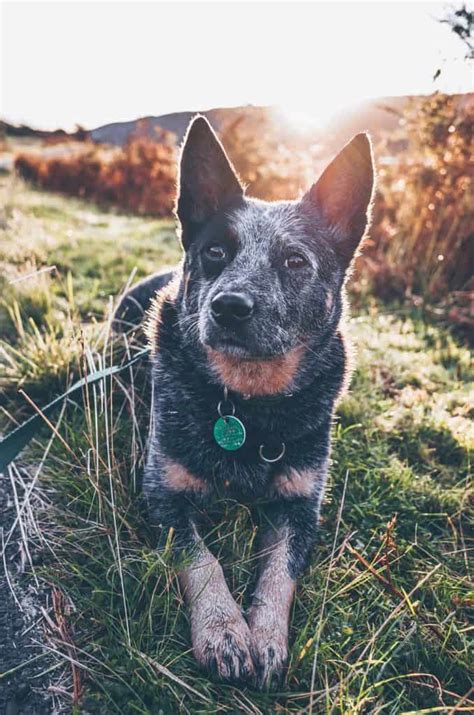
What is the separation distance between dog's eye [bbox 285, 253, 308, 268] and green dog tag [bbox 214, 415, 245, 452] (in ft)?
2.50

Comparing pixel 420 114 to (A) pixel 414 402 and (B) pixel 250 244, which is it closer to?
(A) pixel 414 402

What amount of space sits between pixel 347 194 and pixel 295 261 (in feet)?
1.51

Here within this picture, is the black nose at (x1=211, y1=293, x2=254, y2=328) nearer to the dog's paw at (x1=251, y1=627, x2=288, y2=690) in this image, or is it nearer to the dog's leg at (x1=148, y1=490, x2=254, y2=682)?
the dog's leg at (x1=148, y1=490, x2=254, y2=682)

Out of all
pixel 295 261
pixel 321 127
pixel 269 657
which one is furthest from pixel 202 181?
pixel 321 127

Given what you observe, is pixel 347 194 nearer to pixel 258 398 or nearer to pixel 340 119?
pixel 258 398

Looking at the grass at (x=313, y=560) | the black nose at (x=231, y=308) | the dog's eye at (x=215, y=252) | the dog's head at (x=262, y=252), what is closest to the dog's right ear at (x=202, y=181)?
the dog's head at (x=262, y=252)

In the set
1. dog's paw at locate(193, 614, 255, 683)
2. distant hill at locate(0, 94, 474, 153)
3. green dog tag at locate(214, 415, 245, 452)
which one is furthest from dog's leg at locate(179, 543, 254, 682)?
distant hill at locate(0, 94, 474, 153)

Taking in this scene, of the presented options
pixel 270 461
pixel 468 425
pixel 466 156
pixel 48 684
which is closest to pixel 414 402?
pixel 468 425

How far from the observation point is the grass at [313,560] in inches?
68.9

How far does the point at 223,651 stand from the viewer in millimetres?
1804

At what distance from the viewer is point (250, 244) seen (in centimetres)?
251

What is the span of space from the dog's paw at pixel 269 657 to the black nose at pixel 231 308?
1.16m

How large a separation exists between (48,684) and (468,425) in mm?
2710

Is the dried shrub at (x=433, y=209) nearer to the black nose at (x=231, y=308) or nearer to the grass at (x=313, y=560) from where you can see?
the grass at (x=313, y=560)
